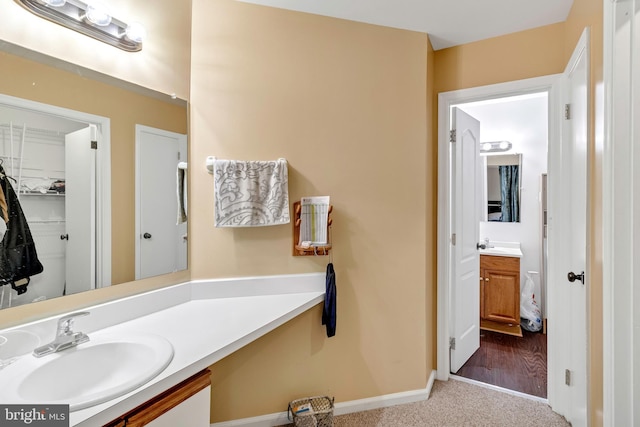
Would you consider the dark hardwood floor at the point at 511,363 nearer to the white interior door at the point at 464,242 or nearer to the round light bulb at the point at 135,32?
the white interior door at the point at 464,242

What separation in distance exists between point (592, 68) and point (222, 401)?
2.50 metres

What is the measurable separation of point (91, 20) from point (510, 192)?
3786 mm

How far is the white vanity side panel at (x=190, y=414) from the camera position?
98 centimetres

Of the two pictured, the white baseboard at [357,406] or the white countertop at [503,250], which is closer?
the white baseboard at [357,406]

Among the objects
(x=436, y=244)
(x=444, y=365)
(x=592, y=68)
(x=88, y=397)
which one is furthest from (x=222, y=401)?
(x=592, y=68)

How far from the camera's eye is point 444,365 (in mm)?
2217

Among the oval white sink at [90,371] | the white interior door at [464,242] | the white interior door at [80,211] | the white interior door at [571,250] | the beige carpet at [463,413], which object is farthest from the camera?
the white interior door at [464,242]

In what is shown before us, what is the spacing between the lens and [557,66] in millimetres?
1887

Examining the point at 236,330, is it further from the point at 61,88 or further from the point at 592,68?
the point at 592,68

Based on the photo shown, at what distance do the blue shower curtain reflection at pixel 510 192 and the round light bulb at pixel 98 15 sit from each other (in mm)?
3650

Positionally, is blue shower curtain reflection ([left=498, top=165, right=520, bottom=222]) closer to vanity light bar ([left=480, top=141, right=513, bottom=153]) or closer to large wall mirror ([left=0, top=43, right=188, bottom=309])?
vanity light bar ([left=480, top=141, right=513, bottom=153])

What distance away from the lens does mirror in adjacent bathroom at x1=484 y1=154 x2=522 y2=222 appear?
3.34 meters

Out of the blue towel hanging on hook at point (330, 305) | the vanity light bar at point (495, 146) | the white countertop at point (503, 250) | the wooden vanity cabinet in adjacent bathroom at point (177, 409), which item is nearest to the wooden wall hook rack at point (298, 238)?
the blue towel hanging on hook at point (330, 305)

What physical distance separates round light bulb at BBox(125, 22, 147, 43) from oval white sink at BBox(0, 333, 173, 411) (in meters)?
1.31
